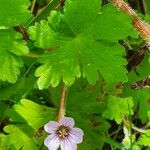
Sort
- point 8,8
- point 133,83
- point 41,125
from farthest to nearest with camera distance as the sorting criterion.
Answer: point 133,83
point 41,125
point 8,8

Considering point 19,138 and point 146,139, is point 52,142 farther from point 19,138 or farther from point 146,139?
point 146,139

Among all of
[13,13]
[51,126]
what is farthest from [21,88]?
[13,13]

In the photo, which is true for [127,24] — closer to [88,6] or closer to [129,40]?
[88,6]

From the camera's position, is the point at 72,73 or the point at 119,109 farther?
the point at 119,109

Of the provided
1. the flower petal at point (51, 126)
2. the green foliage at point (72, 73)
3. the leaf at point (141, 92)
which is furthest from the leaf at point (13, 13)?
the leaf at point (141, 92)

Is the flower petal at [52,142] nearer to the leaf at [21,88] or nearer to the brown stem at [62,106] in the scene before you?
the brown stem at [62,106]

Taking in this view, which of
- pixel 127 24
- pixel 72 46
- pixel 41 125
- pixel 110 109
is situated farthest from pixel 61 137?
pixel 127 24
